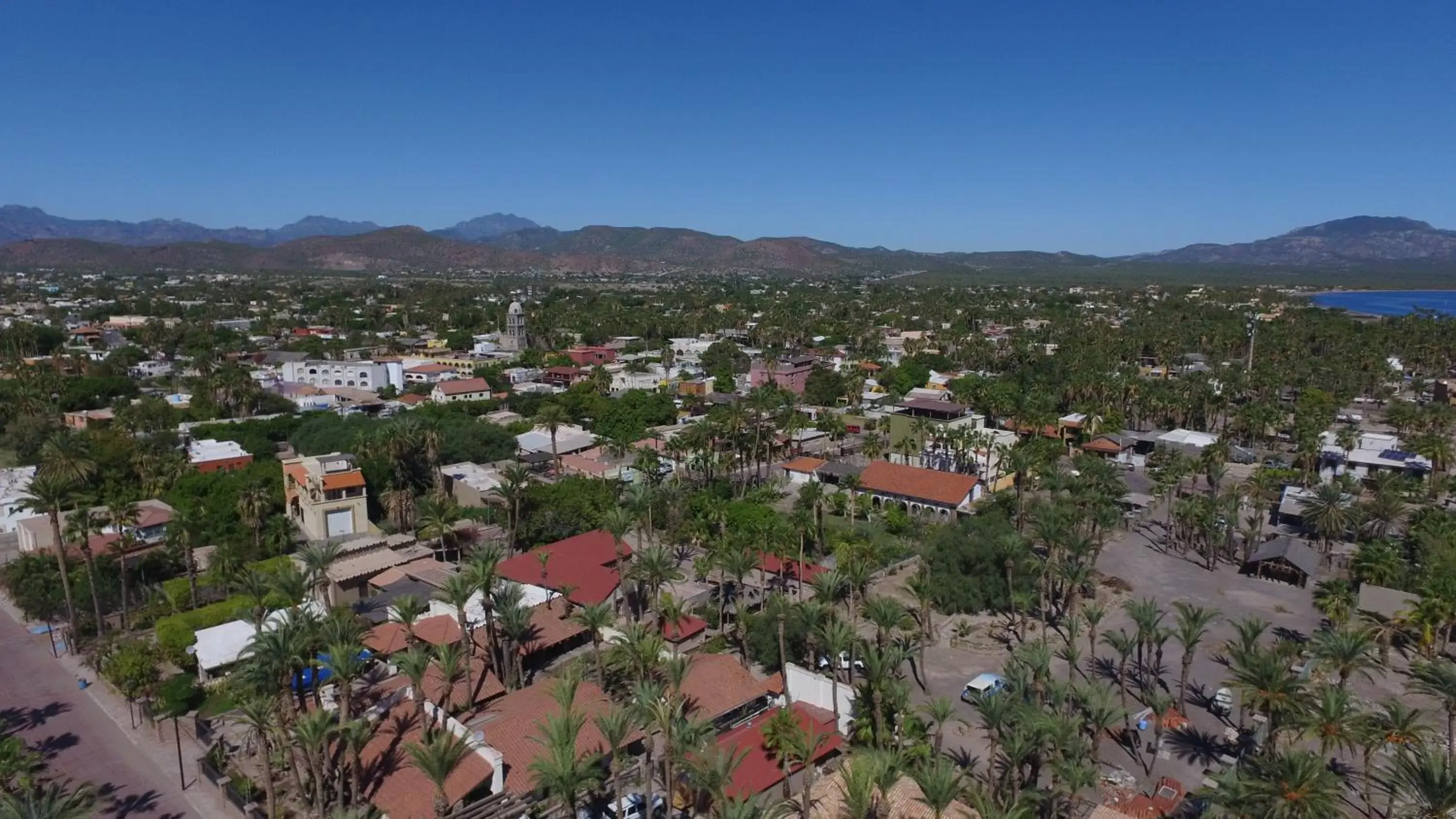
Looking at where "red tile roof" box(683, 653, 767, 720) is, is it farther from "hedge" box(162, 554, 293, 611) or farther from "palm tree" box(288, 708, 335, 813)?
"hedge" box(162, 554, 293, 611)

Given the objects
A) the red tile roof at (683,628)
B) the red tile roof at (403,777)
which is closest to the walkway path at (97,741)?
the red tile roof at (403,777)

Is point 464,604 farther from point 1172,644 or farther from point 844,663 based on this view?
point 1172,644

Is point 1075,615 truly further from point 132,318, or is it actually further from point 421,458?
point 132,318

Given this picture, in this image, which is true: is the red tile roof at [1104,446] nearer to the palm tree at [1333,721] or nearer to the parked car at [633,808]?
the palm tree at [1333,721]

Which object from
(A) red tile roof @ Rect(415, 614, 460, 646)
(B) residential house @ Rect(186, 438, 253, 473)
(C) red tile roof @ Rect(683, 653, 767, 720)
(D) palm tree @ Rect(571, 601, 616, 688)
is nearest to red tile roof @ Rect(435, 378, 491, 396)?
(B) residential house @ Rect(186, 438, 253, 473)

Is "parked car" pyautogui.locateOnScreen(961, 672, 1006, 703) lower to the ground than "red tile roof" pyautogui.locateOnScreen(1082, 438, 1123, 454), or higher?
lower
